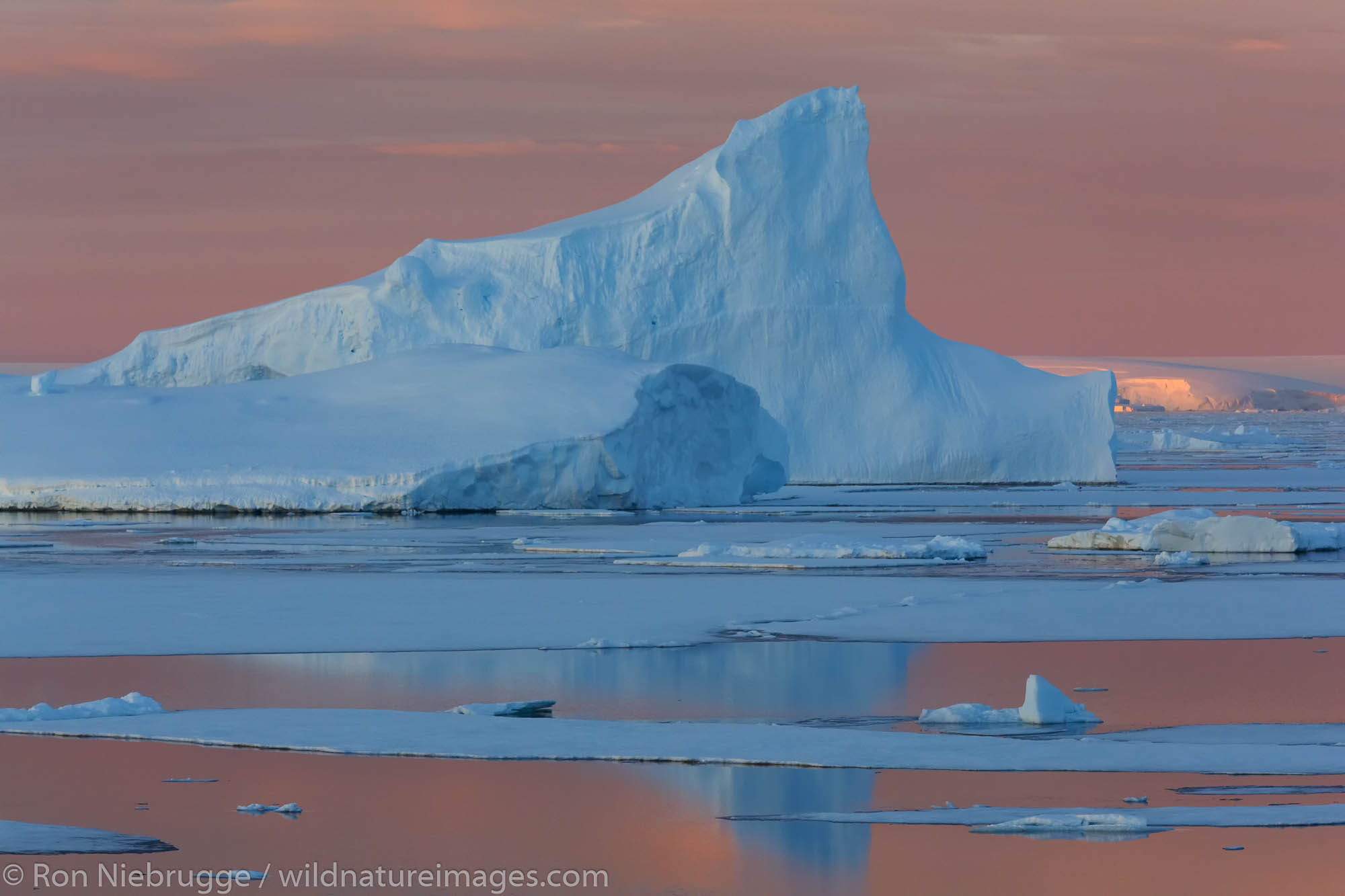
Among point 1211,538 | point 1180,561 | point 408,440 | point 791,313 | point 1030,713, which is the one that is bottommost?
point 1030,713

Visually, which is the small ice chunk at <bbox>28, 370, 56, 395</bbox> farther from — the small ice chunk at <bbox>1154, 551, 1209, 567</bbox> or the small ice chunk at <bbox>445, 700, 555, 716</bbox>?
the small ice chunk at <bbox>445, 700, 555, 716</bbox>

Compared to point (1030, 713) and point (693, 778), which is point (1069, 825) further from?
point (1030, 713)

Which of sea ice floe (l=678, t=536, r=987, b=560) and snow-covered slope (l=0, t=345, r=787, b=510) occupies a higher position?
snow-covered slope (l=0, t=345, r=787, b=510)

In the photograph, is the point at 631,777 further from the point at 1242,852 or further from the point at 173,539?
the point at 173,539

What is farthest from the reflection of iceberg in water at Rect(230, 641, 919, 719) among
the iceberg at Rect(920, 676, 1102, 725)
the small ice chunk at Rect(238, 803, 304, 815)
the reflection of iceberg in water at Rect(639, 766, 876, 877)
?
the small ice chunk at Rect(238, 803, 304, 815)

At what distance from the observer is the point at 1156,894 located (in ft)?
14.1

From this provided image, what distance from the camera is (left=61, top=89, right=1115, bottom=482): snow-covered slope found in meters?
30.0

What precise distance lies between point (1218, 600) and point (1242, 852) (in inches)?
263

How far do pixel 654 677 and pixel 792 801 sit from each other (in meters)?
2.67

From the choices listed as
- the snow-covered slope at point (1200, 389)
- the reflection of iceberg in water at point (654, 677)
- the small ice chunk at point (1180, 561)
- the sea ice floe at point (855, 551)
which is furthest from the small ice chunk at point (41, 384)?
the snow-covered slope at point (1200, 389)

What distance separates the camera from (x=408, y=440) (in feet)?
72.0

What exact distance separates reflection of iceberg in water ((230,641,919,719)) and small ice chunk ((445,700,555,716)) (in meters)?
0.08

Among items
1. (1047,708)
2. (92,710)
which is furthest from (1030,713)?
(92,710)

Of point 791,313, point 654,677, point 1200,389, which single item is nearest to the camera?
point 654,677
